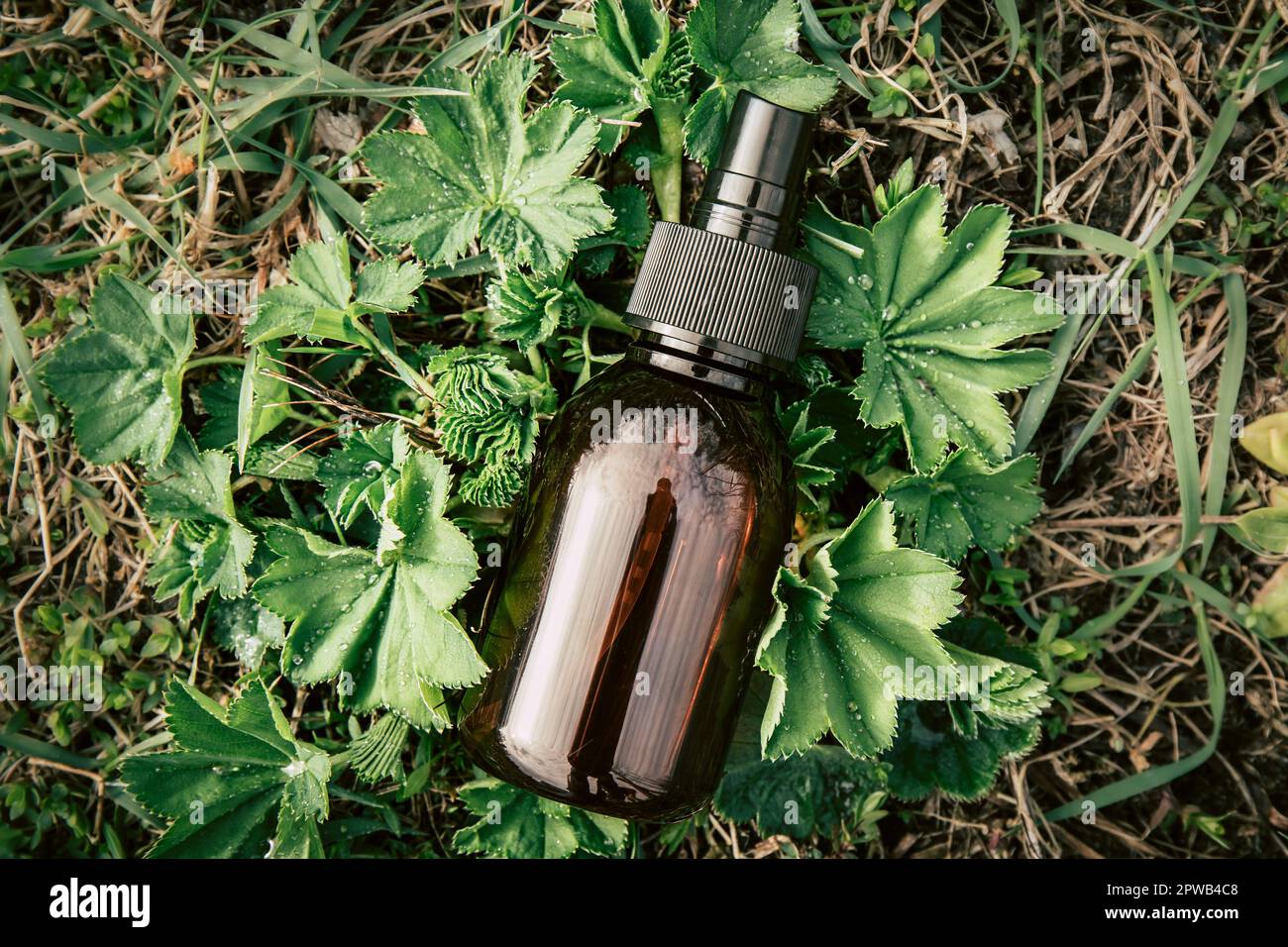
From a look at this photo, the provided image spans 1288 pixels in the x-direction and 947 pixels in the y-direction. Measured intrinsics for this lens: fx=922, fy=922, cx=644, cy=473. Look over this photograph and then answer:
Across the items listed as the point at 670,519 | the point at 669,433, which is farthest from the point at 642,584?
the point at 669,433

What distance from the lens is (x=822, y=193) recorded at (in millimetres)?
1497

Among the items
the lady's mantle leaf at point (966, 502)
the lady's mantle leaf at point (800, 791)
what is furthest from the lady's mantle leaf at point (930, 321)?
the lady's mantle leaf at point (800, 791)

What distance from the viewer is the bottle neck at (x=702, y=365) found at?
128cm

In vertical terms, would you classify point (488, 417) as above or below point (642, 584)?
above

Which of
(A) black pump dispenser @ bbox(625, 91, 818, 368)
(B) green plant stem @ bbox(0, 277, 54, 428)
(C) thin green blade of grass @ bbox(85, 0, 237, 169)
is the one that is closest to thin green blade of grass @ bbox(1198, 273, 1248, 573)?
(A) black pump dispenser @ bbox(625, 91, 818, 368)

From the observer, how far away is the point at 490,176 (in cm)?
140

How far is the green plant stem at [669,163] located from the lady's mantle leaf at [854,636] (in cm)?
57

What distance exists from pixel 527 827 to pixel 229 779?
1.56ft

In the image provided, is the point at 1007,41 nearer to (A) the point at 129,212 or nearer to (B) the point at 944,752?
(B) the point at 944,752

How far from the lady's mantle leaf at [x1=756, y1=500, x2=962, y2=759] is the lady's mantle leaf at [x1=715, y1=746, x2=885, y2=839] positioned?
191 millimetres
